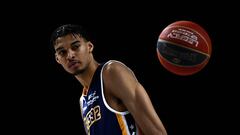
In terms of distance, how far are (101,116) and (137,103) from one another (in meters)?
0.23

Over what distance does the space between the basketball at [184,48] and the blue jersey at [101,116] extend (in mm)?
434

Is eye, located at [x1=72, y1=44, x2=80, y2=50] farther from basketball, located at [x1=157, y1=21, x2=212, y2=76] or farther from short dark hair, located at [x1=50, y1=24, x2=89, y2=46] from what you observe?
basketball, located at [x1=157, y1=21, x2=212, y2=76]

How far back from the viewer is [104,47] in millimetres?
4371

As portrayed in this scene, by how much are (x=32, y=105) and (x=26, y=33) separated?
711 millimetres

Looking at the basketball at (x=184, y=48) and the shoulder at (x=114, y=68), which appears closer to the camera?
the shoulder at (x=114, y=68)

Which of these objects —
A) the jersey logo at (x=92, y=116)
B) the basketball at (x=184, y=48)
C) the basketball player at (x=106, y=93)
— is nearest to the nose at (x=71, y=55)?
the basketball player at (x=106, y=93)

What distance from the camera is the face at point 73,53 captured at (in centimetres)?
235

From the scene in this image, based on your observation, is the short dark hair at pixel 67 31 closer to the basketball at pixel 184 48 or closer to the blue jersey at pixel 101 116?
the blue jersey at pixel 101 116

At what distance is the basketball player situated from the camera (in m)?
2.10

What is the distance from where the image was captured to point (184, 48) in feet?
8.23

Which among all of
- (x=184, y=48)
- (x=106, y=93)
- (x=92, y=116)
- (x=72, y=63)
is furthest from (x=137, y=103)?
(x=184, y=48)

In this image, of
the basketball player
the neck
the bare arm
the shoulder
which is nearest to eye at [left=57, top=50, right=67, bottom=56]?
the basketball player

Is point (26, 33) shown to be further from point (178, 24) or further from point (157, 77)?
point (178, 24)

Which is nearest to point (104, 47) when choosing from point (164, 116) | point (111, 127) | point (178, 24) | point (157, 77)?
point (157, 77)
